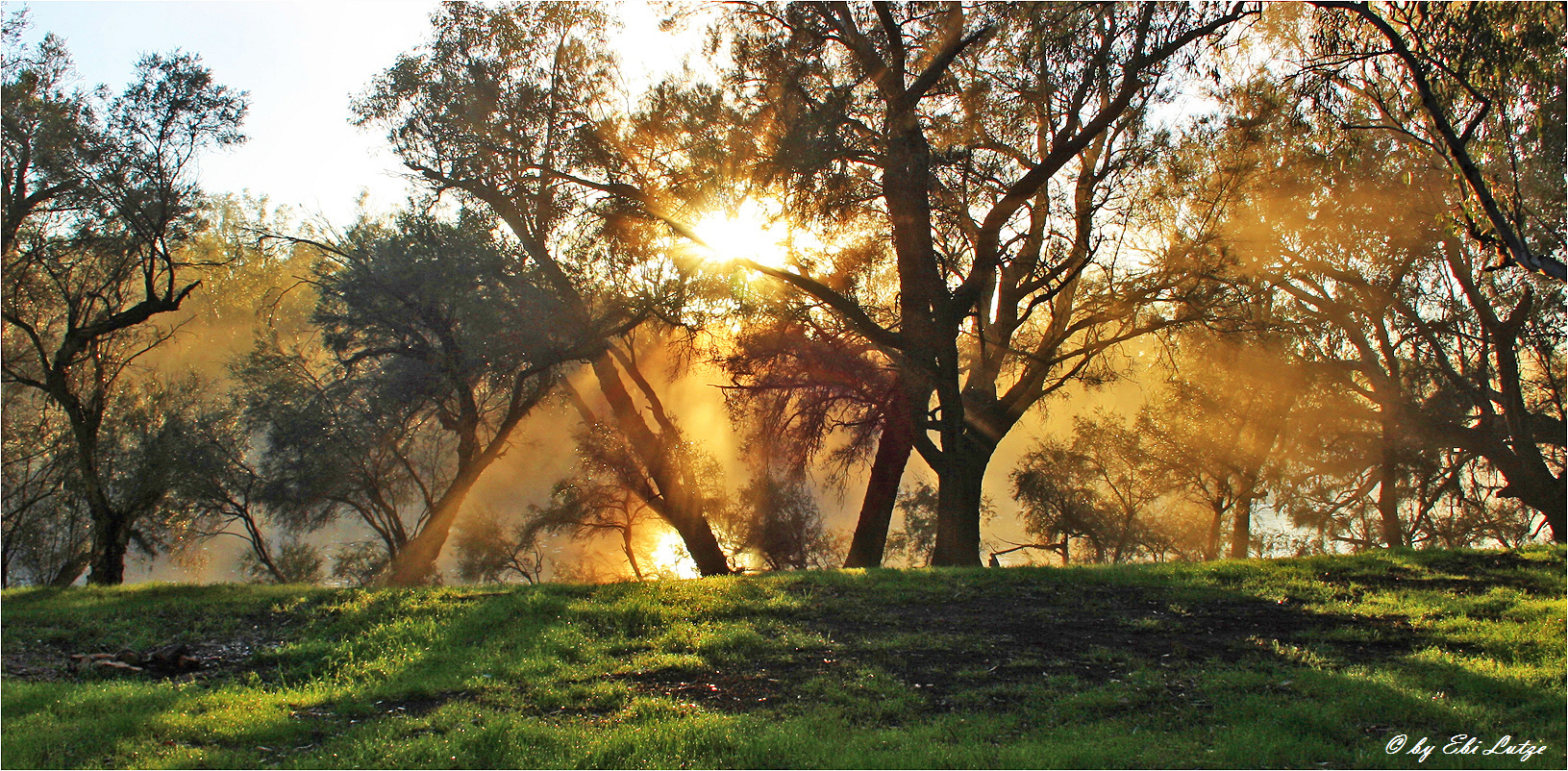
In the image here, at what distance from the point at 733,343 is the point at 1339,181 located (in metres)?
12.9

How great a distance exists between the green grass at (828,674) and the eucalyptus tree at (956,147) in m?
4.91

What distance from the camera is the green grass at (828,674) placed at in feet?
18.3

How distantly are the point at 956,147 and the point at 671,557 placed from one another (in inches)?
902

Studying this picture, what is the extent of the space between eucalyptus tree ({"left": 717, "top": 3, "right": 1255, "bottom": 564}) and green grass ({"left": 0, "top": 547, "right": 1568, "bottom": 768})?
16.1 feet

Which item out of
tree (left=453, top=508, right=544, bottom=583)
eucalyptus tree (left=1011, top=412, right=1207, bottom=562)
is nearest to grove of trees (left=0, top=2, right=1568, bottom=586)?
eucalyptus tree (left=1011, top=412, right=1207, bottom=562)

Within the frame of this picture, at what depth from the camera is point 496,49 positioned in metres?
17.5

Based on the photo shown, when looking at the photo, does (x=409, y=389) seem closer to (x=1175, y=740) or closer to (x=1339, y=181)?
(x=1175, y=740)

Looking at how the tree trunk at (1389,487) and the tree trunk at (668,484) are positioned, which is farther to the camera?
the tree trunk at (1389,487)

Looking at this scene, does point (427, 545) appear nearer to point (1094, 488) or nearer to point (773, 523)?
point (773, 523)

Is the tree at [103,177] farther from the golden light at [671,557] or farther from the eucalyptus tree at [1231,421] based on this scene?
the eucalyptus tree at [1231,421]

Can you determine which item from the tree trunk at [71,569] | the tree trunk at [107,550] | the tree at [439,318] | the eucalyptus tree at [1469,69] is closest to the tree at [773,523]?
the tree at [439,318]

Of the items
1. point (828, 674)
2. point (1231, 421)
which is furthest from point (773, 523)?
point (828, 674)

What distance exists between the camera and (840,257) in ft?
54.0

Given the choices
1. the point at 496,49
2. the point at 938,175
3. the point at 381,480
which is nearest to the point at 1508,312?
the point at 938,175
